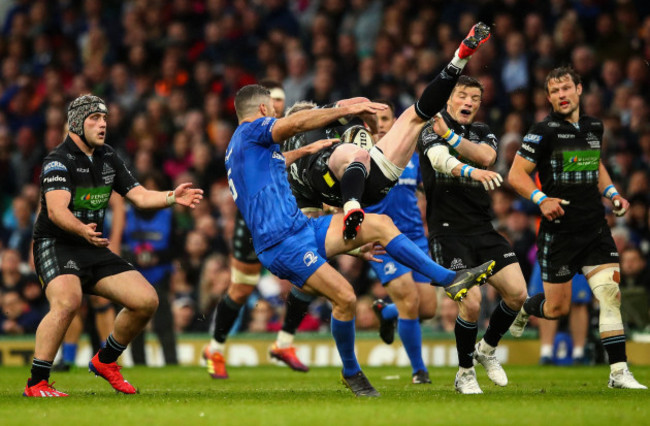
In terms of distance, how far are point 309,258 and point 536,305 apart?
2.56 m

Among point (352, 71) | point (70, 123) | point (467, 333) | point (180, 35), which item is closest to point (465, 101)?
point (467, 333)

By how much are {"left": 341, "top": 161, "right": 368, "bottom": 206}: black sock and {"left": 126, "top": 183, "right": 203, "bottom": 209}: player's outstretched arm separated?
118 cm

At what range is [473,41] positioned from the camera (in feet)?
25.1

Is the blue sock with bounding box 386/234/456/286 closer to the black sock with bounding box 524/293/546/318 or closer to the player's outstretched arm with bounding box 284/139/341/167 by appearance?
the player's outstretched arm with bounding box 284/139/341/167

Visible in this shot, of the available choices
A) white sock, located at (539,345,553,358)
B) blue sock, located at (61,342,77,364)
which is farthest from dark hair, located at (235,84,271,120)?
white sock, located at (539,345,553,358)

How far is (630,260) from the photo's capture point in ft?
42.0

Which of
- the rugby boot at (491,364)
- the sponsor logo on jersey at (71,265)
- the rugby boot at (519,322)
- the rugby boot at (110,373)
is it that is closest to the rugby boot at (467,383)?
the rugby boot at (491,364)

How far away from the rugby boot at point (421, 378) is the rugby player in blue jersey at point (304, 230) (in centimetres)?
194

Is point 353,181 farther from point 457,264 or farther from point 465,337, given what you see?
point 465,337

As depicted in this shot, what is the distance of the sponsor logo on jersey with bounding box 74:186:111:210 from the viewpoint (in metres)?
8.25

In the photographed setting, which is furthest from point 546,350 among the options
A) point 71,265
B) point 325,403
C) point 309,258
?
point 71,265

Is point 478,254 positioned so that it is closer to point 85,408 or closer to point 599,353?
point 85,408

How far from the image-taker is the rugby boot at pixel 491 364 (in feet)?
28.2

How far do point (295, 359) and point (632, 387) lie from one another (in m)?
4.12
